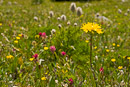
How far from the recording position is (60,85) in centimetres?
274

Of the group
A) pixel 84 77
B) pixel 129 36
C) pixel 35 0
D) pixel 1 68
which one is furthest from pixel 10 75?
pixel 35 0

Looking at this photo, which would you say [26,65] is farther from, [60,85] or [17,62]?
[60,85]

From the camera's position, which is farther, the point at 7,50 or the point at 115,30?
the point at 115,30

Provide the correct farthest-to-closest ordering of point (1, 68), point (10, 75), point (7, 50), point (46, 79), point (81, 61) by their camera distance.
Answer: point (7, 50)
point (81, 61)
point (1, 68)
point (10, 75)
point (46, 79)

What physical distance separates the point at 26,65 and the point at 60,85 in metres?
1.13

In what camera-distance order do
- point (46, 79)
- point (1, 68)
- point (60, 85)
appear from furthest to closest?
point (1, 68)
point (46, 79)
point (60, 85)

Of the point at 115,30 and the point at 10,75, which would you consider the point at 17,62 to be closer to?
the point at 10,75

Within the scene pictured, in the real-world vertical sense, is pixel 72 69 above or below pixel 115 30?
above

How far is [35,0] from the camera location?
16719 mm

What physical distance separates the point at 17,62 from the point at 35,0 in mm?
14215

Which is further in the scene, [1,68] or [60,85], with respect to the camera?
[1,68]

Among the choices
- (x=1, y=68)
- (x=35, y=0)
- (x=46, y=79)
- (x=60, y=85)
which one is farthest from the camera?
(x=35, y=0)

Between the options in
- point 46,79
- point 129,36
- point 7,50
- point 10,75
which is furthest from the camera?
point 129,36

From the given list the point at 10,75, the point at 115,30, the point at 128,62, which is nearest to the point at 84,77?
the point at 128,62
